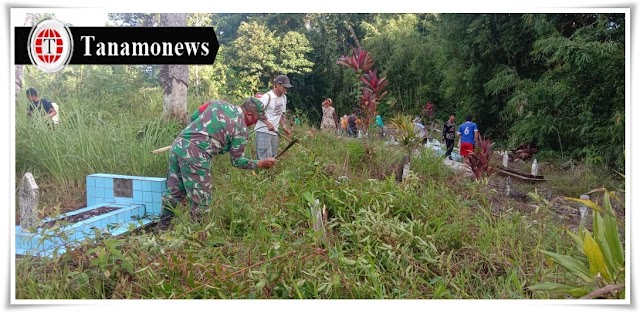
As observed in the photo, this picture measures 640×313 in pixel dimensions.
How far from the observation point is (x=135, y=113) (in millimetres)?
4551

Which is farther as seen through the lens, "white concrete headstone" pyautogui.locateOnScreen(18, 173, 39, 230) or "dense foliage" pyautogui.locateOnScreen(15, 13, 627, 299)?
"white concrete headstone" pyautogui.locateOnScreen(18, 173, 39, 230)

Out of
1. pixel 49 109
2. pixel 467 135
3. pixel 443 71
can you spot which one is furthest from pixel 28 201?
pixel 467 135

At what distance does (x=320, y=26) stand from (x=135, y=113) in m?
2.15

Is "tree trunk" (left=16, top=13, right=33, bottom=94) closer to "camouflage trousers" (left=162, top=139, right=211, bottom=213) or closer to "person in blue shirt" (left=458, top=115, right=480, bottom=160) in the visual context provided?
"camouflage trousers" (left=162, top=139, right=211, bottom=213)

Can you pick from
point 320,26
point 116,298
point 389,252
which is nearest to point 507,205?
point 389,252

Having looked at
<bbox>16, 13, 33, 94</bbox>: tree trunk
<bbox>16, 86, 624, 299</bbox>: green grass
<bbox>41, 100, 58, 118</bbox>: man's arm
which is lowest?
<bbox>16, 86, 624, 299</bbox>: green grass

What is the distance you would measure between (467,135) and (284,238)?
3.40m

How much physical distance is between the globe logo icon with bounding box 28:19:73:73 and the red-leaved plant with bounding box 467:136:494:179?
3513 millimetres

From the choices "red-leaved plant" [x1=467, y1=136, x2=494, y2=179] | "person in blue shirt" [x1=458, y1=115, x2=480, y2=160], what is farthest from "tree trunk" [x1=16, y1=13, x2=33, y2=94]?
"person in blue shirt" [x1=458, y1=115, x2=480, y2=160]

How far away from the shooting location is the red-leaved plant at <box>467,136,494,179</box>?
4.62 m

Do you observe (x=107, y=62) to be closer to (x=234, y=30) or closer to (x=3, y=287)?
(x=234, y=30)

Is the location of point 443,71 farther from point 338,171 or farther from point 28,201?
point 28,201

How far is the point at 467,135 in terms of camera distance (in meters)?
5.59
